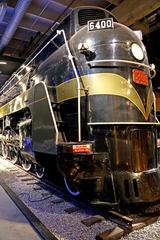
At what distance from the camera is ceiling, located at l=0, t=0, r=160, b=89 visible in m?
3.92

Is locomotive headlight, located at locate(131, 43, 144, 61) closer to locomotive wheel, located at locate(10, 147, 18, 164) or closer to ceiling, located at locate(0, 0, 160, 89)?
ceiling, located at locate(0, 0, 160, 89)

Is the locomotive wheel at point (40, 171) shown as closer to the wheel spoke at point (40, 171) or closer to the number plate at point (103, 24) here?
the wheel spoke at point (40, 171)

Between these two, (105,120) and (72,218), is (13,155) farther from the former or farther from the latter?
(105,120)

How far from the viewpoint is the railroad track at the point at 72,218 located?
2.11 meters

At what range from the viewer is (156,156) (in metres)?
2.67

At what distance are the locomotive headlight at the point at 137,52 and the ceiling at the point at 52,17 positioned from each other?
1435 mm

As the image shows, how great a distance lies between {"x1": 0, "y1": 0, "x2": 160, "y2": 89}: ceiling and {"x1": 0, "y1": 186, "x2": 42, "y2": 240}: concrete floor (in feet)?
9.64

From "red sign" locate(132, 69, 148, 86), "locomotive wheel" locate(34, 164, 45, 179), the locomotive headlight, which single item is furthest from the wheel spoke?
the locomotive headlight

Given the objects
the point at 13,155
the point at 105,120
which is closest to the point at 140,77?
the point at 105,120

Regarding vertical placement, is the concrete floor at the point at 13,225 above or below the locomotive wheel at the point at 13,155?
below

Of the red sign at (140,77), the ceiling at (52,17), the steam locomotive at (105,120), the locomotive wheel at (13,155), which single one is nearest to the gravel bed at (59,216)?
the steam locomotive at (105,120)

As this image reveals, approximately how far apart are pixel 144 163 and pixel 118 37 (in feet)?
4.70

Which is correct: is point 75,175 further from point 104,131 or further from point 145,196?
point 145,196

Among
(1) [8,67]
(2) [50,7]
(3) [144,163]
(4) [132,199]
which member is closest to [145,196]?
(4) [132,199]
